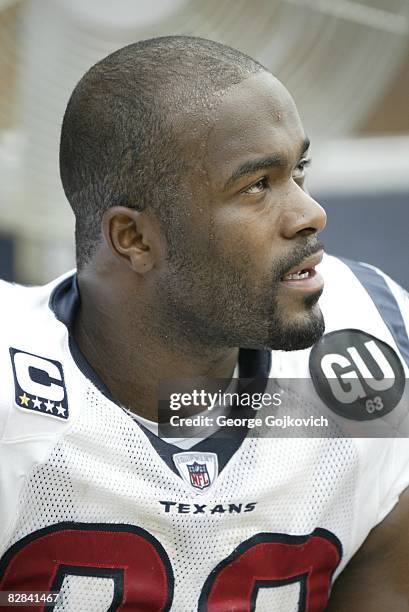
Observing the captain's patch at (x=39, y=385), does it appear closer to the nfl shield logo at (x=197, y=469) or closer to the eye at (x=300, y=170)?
the nfl shield logo at (x=197, y=469)

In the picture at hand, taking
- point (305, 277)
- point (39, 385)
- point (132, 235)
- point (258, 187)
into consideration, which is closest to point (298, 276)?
point (305, 277)

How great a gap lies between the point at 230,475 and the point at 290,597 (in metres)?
0.19

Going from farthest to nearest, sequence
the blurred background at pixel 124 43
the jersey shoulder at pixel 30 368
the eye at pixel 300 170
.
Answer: the blurred background at pixel 124 43, the eye at pixel 300 170, the jersey shoulder at pixel 30 368

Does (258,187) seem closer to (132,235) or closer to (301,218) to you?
(301,218)

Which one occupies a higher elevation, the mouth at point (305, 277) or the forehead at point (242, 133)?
the forehead at point (242, 133)

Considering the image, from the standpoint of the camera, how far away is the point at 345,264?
1.93 metres

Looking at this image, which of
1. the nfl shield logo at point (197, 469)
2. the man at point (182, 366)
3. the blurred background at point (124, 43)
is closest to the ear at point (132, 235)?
the man at point (182, 366)

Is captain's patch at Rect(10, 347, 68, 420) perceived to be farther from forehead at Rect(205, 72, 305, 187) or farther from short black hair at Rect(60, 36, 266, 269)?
forehead at Rect(205, 72, 305, 187)

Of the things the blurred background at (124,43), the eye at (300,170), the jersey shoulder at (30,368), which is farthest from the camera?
the blurred background at (124,43)

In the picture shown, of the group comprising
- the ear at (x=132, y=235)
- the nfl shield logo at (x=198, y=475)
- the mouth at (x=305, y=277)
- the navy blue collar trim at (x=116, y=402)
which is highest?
the mouth at (x=305, y=277)

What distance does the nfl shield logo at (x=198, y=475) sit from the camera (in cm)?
170

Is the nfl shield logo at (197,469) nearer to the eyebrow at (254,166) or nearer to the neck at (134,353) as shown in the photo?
the neck at (134,353)

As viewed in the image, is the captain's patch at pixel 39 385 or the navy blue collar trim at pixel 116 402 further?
the navy blue collar trim at pixel 116 402

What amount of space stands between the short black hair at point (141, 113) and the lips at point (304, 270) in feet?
0.55
